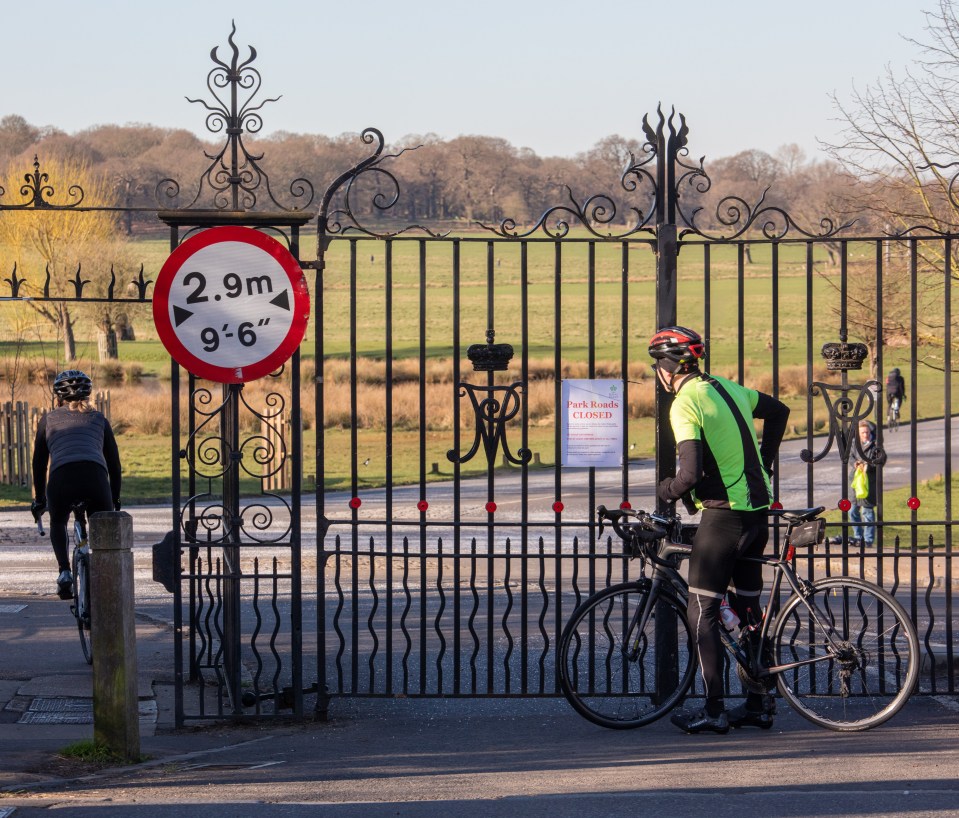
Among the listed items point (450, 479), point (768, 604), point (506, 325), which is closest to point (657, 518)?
point (768, 604)

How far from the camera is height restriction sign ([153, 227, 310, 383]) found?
296 inches

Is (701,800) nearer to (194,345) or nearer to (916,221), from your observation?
(194,345)

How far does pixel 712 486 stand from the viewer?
7.03m

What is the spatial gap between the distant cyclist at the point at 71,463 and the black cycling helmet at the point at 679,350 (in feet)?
13.3

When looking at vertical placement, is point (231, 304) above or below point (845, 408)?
above

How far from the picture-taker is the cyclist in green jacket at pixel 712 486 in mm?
6984

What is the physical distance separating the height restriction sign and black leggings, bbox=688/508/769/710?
242cm

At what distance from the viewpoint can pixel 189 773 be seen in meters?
6.43

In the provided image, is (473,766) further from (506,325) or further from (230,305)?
(506,325)

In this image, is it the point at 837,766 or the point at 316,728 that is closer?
the point at 837,766

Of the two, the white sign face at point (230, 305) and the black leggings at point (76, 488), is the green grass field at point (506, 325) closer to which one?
the black leggings at point (76, 488)

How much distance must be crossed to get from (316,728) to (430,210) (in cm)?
890

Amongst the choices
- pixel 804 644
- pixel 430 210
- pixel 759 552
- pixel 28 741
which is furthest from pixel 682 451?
pixel 430 210

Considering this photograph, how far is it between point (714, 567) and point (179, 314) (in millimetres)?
3125
